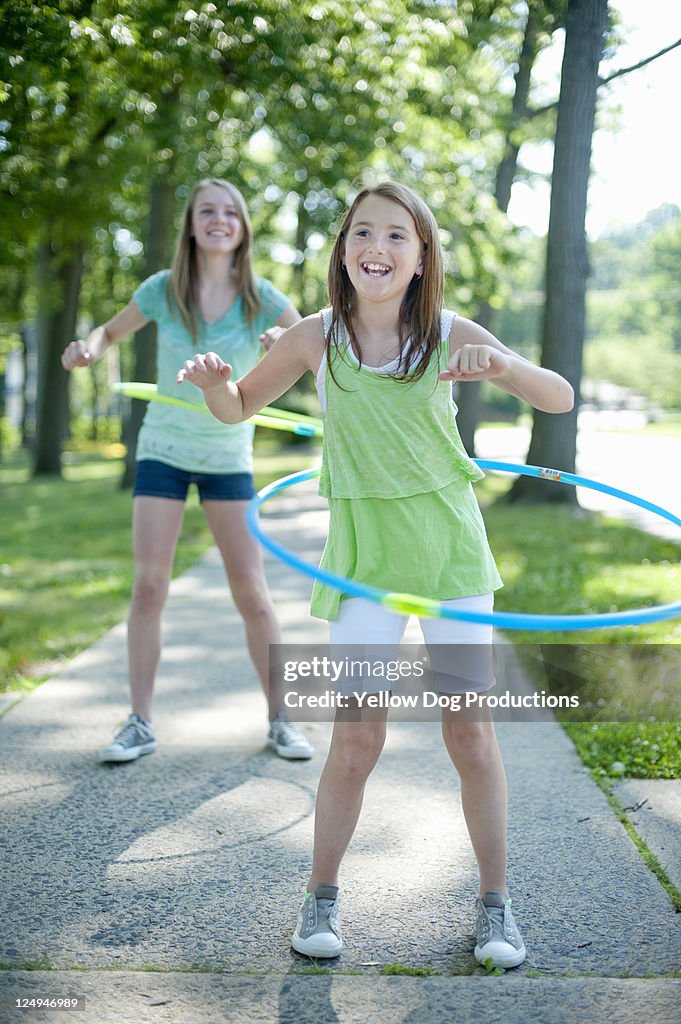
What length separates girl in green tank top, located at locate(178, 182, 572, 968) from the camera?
255cm

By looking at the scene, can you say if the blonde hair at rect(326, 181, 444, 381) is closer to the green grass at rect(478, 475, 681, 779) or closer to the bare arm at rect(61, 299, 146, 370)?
the bare arm at rect(61, 299, 146, 370)

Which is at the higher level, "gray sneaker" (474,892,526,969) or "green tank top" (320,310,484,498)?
"green tank top" (320,310,484,498)

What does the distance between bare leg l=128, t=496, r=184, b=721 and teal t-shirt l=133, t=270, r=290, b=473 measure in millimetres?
203

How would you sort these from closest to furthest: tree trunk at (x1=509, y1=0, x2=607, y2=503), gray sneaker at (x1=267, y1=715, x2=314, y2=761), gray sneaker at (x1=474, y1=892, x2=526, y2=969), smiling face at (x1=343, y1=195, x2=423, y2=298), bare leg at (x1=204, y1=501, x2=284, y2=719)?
1. gray sneaker at (x1=474, y1=892, x2=526, y2=969)
2. smiling face at (x1=343, y1=195, x2=423, y2=298)
3. gray sneaker at (x1=267, y1=715, x2=314, y2=761)
4. bare leg at (x1=204, y1=501, x2=284, y2=719)
5. tree trunk at (x1=509, y1=0, x2=607, y2=503)

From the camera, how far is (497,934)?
99.4 inches

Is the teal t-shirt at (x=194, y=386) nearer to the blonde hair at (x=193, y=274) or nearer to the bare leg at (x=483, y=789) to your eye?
the blonde hair at (x=193, y=274)

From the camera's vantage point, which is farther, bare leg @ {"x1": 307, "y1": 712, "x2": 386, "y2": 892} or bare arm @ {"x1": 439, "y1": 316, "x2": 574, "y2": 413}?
bare leg @ {"x1": 307, "y1": 712, "x2": 386, "y2": 892}

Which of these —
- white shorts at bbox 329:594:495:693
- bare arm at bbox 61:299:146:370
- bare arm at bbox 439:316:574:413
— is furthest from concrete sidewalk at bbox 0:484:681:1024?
bare arm at bbox 61:299:146:370

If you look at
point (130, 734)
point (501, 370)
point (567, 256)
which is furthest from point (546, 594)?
point (567, 256)

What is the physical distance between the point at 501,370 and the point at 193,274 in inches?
81.9

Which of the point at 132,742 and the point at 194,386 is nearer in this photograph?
the point at 132,742

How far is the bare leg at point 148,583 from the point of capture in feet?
13.3

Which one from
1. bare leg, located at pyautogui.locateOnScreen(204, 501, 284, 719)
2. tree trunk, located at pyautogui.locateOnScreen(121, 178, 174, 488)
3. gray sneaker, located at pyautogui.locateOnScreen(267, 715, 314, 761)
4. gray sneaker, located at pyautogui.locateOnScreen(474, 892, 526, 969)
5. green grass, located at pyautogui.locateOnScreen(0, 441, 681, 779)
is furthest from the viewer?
tree trunk, located at pyautogui.locateOnScreen(121, 178, 174, 488)

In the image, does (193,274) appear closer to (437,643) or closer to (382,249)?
(382,249)
